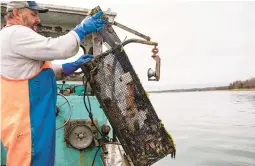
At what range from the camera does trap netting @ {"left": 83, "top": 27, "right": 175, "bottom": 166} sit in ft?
7.50

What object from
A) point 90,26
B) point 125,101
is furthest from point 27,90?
point 125,101

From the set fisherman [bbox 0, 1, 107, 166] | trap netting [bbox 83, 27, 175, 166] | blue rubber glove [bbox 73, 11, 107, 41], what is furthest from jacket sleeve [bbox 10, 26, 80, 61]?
trap netting [bbox 83, 27, 175, 166]

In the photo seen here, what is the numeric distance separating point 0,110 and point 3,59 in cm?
38

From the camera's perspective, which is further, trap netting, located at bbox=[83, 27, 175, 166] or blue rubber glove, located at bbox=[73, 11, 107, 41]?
trap netting, located at bbox=[83, 27, 175, 166]

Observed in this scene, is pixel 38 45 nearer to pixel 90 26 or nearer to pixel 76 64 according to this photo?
pixel 90 26

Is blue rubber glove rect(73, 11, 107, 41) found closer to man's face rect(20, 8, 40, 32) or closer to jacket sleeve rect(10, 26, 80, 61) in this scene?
jacket sleeve rect(10, 26, 80, 61)

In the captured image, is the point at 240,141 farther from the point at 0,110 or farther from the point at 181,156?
the point at 0,110

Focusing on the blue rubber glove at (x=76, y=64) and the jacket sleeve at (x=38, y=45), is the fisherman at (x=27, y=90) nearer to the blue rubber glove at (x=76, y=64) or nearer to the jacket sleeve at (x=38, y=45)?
the jacket sleeve at (x=38, y=45)

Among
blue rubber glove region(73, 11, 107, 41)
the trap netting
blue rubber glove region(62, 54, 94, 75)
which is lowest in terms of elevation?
the trap netting

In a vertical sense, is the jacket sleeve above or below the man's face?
below

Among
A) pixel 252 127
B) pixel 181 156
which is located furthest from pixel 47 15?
pixel 252 127

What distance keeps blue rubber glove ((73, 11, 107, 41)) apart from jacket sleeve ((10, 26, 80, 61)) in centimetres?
13

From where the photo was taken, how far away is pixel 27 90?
2008 mm

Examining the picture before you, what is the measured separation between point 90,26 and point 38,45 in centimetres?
43
